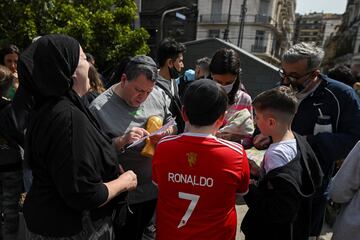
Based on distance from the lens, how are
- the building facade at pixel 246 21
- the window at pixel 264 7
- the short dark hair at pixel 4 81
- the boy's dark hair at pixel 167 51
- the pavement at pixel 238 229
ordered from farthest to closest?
1. the window at pixel 264 7
2. the building facade at pixel 246 21
3. the boy's dark hair at pixel 167 51
4. the pavement at pixel 238 229
5. the short dark hair at pixel 4 81

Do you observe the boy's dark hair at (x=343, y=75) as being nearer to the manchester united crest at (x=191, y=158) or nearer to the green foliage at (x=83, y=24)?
the manchester united crest at (x=191, y=158)

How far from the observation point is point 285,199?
1.48 m

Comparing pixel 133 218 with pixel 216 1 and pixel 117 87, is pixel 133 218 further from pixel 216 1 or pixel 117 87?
pixel 216 1

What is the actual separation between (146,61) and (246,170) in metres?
1.01

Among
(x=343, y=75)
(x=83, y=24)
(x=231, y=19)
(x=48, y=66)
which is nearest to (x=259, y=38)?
(x=231, y=19)

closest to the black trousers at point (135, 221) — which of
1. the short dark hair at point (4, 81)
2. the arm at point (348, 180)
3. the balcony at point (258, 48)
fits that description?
the arm at point (348, 180)

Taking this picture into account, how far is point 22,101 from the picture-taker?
6.00ft

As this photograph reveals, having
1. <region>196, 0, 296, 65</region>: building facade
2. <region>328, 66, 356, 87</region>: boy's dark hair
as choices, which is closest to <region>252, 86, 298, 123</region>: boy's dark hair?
<region>328, 66, 356, 87</region>: boy's dark hair

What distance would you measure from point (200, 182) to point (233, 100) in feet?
3.77

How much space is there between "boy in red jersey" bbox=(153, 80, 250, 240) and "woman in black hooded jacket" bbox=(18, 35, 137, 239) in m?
0.32

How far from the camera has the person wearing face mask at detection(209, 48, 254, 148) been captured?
2186mm

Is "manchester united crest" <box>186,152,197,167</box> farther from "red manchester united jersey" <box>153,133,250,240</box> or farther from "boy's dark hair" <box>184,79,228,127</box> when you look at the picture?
"boy's dark hair" <box>184,79,228,127</box>

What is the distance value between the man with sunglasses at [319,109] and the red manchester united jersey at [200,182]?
624mm

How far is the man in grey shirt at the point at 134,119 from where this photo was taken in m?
1.92
